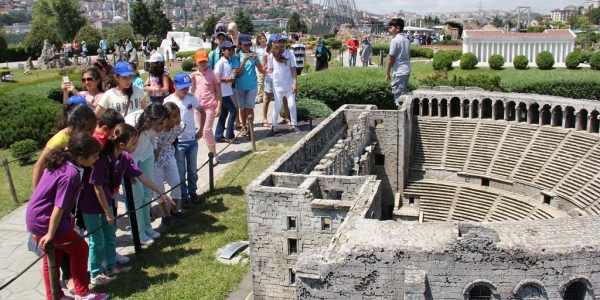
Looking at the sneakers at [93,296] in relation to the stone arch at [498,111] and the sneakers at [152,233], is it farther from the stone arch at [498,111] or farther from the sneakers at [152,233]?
the stone arch at [498,111]

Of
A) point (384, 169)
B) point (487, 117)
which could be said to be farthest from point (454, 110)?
→ point (384, 169)

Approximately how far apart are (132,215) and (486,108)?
24485 millimetres

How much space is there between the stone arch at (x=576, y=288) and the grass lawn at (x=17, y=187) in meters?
14.4

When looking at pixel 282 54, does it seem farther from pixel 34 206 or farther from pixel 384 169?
pixel 34 206

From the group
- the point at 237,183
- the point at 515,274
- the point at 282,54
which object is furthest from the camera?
the point at 282,54

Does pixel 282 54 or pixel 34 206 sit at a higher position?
pixel 282 54

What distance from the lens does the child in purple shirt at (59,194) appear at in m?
10.1

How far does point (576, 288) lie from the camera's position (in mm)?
11711

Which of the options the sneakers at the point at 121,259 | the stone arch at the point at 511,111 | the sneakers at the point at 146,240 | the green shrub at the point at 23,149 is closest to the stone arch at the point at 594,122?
the stone arch at the point at 511,111

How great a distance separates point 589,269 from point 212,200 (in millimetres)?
10411

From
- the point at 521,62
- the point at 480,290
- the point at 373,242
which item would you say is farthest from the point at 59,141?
the point at 521,62

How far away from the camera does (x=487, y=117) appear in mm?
33094

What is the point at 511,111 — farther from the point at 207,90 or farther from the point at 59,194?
the point at 59,194

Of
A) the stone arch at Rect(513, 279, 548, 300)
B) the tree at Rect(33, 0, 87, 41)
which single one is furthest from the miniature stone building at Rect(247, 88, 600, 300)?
the tree at Rect(33, 0, 87, 41)
